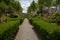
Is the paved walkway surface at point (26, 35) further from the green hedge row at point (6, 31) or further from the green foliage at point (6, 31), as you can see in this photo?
the green hedge row at point (6, 31)

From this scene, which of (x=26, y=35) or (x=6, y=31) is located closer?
(x=6, y=31)

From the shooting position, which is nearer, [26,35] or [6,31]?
[6,31]

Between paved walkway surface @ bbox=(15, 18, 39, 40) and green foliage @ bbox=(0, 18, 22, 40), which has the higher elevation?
green foliage @ bbox=(0, 18, 22, 40)

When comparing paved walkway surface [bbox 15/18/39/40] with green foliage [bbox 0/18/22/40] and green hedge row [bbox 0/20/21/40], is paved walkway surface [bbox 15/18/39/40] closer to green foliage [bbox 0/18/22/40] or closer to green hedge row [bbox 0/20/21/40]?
green foliage [bbox 0/18/22/40]

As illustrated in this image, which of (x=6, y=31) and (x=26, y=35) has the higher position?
(x=6, y=31)

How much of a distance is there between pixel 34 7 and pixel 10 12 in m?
21.4

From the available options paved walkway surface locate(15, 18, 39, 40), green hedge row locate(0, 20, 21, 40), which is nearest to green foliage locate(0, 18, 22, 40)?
green hedge row locate(0, 20, 21, 40)

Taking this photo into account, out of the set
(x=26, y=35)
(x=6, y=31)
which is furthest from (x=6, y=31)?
(x=26, y=35)

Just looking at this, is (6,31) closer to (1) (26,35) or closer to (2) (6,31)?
(2) (6,31)

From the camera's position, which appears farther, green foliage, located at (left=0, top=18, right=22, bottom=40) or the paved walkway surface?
the paved walkway surface

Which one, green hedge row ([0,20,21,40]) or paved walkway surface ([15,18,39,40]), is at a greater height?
green hedge row ([0,20,21,40])

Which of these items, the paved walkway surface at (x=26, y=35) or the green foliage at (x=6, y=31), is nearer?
the green foliage at (x=6, y=31)

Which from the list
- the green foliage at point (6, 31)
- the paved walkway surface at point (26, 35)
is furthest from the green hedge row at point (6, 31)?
the paved walkway surface at point (26, 35)

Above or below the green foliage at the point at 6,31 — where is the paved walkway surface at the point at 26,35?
below
